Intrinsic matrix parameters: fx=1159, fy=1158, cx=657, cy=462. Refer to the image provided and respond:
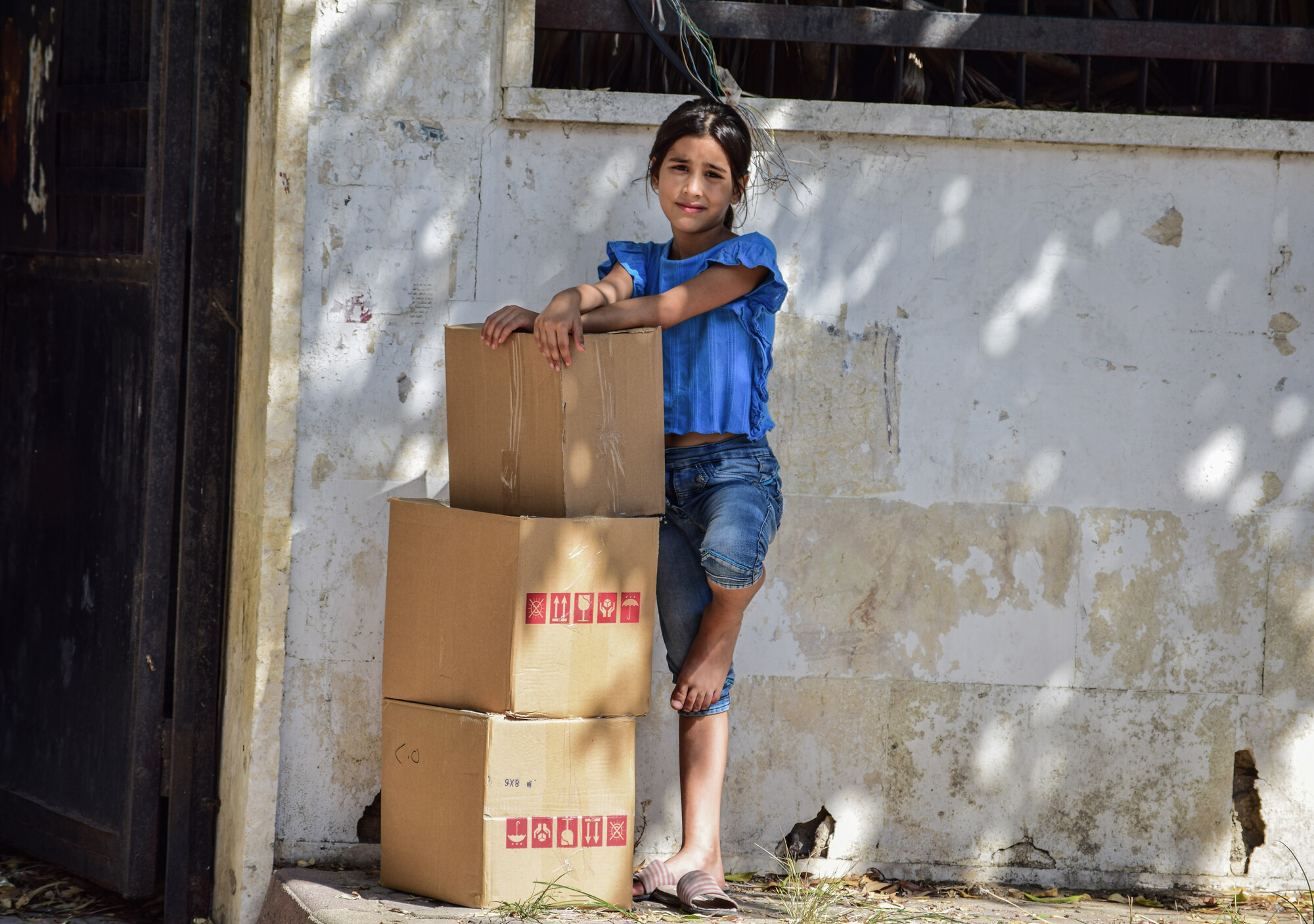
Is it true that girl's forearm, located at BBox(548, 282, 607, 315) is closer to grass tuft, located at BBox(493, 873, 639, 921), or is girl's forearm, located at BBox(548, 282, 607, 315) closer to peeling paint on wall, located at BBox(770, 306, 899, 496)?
peeling paint on wall, located at BBox(770, 306, 899, 496)

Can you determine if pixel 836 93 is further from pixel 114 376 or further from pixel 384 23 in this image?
pixel 114 376

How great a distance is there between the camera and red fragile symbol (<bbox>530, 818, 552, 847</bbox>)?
248 cm

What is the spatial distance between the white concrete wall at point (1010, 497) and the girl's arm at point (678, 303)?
0.50 m

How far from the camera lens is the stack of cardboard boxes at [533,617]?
2398mm

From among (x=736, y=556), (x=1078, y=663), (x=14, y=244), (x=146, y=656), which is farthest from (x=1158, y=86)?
(x=14, y=244)

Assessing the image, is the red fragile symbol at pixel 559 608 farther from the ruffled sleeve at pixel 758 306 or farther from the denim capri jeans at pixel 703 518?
the ruffled sleeve at pixel 758 306

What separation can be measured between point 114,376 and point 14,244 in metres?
0.74

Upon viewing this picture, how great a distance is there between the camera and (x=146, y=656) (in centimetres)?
309

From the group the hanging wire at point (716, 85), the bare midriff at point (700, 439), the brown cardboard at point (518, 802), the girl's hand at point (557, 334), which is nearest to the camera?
the girl's hand at point (557, 334)

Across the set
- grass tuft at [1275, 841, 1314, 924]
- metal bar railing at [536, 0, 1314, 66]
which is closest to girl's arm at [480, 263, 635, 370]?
metal bar railing at [536, 0, 1314, 66]

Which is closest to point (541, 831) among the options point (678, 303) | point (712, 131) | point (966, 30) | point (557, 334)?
point (557, 334)

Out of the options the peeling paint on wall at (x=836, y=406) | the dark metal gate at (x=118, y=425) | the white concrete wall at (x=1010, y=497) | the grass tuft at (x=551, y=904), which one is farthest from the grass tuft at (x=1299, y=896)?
the dark metal gate at (x=118, y=425)

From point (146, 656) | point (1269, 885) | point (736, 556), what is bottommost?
point (1269, 885)

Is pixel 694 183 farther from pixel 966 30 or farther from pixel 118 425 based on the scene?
pixel 118 425
